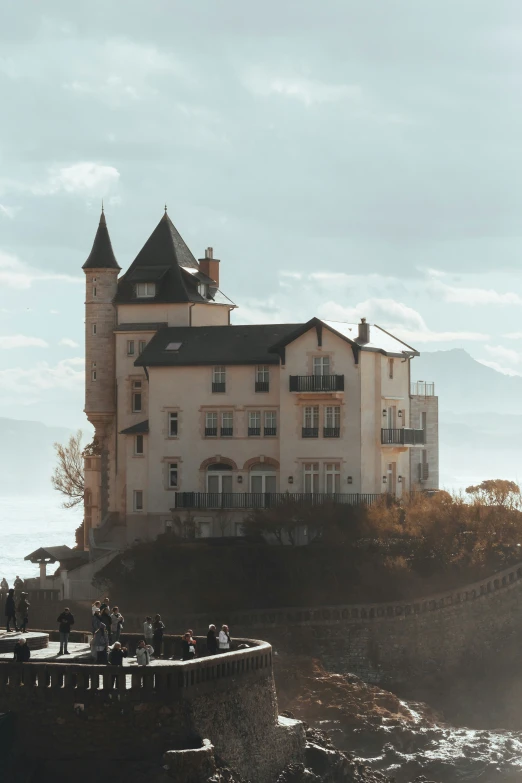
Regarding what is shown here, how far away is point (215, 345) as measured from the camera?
86.8 m

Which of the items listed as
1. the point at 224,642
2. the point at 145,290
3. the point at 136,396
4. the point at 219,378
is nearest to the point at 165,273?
the point at 145,290

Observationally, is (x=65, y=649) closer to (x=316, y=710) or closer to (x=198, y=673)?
(x=198, y=673)

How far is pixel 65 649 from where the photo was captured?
49.9m

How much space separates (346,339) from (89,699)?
1637 inches

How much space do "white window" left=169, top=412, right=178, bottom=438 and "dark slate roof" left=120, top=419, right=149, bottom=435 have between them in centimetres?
133

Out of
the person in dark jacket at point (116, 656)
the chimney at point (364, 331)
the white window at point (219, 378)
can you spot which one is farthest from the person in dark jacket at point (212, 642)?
the chimney at point (364, 331)

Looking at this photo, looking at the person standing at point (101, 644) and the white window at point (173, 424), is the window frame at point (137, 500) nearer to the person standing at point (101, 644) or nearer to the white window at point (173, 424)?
the white window at point (173, 424)

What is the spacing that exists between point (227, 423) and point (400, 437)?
921 centimetres

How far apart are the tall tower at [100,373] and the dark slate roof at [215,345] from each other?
3.71 meters

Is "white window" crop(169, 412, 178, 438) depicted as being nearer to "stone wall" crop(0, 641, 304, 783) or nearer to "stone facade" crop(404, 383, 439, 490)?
"stone facade" crop(404, 383, 439, 490)

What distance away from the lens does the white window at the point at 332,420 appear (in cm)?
8406

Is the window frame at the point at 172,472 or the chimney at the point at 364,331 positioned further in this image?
the chimney at the point at 364,331

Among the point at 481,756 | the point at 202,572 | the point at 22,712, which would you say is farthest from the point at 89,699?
Answer: the point at 202,572

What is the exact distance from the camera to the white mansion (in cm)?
8406
